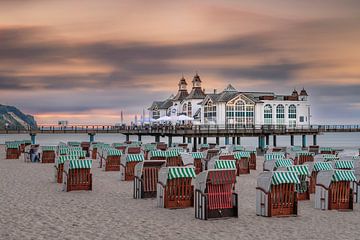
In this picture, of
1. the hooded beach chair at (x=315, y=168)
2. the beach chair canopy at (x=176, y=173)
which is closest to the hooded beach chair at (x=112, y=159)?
the hooded beach chair at (x=315, y=168)

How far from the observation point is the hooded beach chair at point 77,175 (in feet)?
55.6

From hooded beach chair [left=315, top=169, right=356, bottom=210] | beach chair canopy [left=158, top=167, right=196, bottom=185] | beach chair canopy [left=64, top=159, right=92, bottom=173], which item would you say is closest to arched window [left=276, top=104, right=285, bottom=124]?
beach chair canopy [left=64, top=159, right=92, bottom=173]

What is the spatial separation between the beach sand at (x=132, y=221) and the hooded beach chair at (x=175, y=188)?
0.32 metres

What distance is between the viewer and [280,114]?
243 ft

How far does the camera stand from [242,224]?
11602 mm

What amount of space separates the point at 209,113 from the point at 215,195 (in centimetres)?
6187

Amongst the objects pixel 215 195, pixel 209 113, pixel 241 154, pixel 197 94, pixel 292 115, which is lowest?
pixel 215 195

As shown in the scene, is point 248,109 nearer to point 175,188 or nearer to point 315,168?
point 315,168

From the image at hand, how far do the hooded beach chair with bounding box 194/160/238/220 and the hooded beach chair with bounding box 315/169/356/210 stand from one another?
2.76 m

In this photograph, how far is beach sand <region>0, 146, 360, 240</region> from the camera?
10430 millimetres

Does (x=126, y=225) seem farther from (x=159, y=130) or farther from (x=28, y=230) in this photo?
Answer: (x=159, y=130)

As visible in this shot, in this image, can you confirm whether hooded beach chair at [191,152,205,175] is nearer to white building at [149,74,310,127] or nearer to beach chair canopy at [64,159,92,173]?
beach chair canopy at [64,159,92,173]

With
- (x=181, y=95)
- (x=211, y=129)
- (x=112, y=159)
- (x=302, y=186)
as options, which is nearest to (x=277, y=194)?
(x=302, y=186)

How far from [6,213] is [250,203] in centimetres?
635
